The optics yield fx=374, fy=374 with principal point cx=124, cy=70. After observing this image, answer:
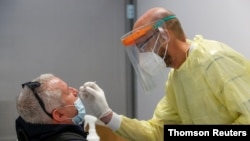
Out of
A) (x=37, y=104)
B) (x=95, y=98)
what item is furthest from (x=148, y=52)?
(x=37, y=104)

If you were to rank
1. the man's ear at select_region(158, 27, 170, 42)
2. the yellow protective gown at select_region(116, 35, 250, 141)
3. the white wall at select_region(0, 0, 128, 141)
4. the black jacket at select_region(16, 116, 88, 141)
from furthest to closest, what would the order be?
the white wall at select_region(0, 0, 128, 141) < the man's ear at select_region(158, 27, 170, 42) < the yellow protective gown at select_region(116, 35, 250, 141) < the black jacket at select_region(16, 116, 88, 141)

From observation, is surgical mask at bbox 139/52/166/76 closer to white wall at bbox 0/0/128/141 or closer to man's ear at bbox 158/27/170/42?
man's ear at bbox 158/27/170/42

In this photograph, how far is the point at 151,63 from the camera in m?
1.80

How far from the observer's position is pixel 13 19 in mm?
2760

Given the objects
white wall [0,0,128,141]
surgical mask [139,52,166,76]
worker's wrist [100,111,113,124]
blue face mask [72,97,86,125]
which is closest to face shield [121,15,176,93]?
surgical mask [139,52,166,76]

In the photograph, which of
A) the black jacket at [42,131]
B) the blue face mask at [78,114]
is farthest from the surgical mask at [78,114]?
the black jacket at [42,131]

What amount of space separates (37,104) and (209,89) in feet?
2.50

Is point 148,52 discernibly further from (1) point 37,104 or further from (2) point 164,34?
(1) point 37,104

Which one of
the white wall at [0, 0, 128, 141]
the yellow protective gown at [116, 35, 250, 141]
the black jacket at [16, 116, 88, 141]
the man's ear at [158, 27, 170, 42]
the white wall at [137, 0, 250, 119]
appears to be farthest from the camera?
the white wall at [0, 0, 128, 141]

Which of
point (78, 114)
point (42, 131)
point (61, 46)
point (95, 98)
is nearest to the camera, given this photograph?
point (42, 131)

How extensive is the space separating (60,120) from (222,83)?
71 cm

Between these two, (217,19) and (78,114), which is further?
Answer: (217,19)

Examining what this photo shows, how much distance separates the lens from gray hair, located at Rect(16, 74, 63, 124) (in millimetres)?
1530

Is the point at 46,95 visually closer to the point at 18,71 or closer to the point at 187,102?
the point at 187,102
